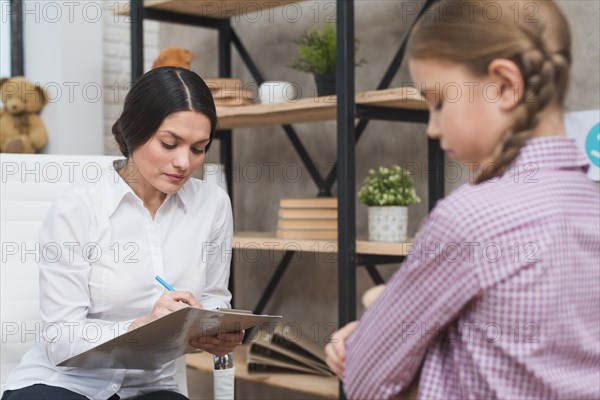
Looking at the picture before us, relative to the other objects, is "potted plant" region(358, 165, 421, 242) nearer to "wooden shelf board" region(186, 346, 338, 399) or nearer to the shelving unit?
the shelving unit

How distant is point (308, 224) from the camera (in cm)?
243

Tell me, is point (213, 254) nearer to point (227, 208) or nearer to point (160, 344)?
point (227, 208)

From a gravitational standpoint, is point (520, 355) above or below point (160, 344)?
above

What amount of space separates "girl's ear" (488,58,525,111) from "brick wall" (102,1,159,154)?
2.79 meters

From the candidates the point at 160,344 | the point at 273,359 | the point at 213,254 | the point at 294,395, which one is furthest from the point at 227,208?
the point at 294,395

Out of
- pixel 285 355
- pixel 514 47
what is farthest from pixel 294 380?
pixel 514 47

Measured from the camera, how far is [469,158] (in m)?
0.86

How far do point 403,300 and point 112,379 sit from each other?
2.99 ft

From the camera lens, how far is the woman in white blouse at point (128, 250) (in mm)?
1520

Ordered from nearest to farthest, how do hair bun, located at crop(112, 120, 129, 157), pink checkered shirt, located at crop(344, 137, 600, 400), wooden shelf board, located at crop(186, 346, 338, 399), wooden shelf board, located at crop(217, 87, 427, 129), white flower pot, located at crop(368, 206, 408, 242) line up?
pink checkered shirt, located at crop(344, 137, 600, 400) < hair bun, located at crop(112, 120, 129, 157) < wooden shelf board, located at crop(217, 87, 427, 129) < white flower pot, located at crop(368, 206, 408, 242) < wooden shelf board, located at crop(186, 346, 338, 399)

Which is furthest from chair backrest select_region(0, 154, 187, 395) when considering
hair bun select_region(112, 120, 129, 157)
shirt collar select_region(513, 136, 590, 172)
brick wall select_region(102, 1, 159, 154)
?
brick wall select_region(102, 1, 159, 154)

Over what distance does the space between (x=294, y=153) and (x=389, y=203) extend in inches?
29.0

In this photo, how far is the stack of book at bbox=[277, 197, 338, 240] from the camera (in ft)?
7.85

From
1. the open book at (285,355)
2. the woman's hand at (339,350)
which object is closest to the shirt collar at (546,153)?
the woman's hand at (339,350)
